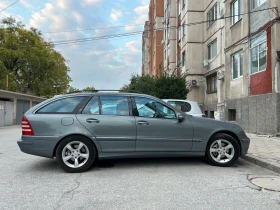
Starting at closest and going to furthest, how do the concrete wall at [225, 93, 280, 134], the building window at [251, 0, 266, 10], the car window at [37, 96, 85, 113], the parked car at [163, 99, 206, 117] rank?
the car window at [37, 96, 85, 113] → the parked car at [163, 99, 206, 117] → the concrete wall at [225, 93, 280, 134] → the building window at [251, 0, 266, 10]

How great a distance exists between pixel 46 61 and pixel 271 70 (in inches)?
1313

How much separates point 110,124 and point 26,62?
35.6 meters

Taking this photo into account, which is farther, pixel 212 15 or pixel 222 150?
pixel 212 15

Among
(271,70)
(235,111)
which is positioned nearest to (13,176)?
(271,70)

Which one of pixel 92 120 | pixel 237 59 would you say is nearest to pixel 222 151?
pixel 92 120

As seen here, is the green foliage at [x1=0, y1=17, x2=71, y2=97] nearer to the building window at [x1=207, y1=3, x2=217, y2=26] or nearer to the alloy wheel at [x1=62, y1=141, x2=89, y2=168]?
the building window at [x1=207, y1=3, x2=217, y2=26]

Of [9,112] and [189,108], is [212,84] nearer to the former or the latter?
[189,108]

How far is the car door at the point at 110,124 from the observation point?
5.51 meters

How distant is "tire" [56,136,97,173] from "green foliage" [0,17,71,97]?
28712 millimetres

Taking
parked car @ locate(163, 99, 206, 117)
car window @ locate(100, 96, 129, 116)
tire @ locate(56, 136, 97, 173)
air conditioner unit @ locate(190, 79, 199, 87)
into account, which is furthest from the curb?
air conditioner unit @ locate(190, 79, 199, 87)

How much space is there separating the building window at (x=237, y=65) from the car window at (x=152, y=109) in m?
9.90

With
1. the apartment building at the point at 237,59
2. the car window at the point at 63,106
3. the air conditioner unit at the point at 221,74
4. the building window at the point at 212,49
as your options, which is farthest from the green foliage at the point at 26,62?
the car window at the point at 63,106

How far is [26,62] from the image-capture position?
37.2 m

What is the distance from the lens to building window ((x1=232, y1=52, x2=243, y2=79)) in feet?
47.1
